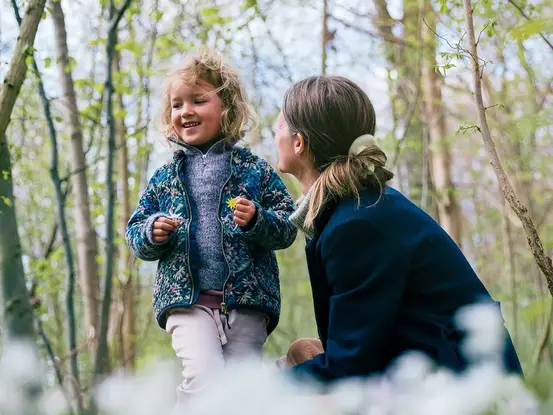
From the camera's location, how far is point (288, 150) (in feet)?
7.13

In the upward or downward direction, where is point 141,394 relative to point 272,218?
downward

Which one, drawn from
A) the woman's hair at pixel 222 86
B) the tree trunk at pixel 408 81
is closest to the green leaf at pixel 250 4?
the tree trunk at pixel 408 81

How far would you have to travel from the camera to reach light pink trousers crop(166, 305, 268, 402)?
2.26m

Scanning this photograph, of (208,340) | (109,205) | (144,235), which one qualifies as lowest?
(208,340)

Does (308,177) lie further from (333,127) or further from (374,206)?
(374,206)

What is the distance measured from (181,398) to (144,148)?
4161 mm

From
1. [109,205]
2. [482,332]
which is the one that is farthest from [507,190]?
[109,205]

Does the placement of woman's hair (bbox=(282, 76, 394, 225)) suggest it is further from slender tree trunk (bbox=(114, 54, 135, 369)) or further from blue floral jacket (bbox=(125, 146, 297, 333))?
slender tree trunk (bbox=(114, 54, 135, 369))

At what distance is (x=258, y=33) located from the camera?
5887 mm

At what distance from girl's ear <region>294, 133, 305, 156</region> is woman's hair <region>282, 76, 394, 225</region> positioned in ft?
0.04

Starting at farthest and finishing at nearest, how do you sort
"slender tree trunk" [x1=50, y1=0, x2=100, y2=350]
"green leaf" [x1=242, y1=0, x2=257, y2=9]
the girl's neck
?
"green leaf" [x1=242, y1=0, x2=257, y2=9], "slender tree trunk" [x1=50, y1=0, x2=100, y2=350], the girl's neck

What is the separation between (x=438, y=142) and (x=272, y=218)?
3391 mm

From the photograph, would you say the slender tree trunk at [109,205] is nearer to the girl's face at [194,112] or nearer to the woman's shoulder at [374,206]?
the girl's face at [194,112]

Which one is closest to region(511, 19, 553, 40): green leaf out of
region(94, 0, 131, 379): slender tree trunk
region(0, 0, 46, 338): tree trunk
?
region(94, 0, 131, 379): slender tree trunk
